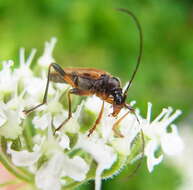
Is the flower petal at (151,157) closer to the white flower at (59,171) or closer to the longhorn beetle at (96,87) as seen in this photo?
the longhorn beetle at (96,87)

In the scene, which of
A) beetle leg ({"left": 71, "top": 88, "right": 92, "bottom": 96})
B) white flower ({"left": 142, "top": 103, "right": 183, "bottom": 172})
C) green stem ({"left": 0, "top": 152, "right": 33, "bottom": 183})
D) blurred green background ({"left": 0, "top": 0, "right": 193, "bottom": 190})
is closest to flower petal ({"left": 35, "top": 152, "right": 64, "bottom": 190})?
green stem ({"left": 0, "top": 152, "right": 33, "bottom": 183})

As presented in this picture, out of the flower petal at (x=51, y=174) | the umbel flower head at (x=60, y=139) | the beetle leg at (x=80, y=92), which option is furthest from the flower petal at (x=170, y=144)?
A: the flower petal at (x=51, y=174)

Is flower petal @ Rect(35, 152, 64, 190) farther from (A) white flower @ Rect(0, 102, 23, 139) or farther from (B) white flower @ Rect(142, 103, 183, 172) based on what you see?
(B) white flower @ Rect(142, 103, 183, 172)

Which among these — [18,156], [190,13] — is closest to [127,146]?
[18,156]

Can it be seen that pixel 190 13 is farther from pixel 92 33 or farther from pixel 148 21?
pixel 92 33

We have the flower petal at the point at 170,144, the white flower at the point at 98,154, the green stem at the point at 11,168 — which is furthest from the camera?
the flower petal at the point at 170,144
